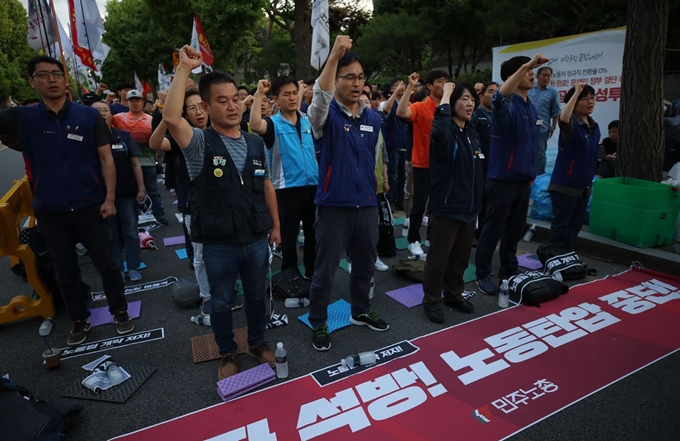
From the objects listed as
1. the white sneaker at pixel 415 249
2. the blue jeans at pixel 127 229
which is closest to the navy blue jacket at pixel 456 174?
the white sneaker at pixel 415 249

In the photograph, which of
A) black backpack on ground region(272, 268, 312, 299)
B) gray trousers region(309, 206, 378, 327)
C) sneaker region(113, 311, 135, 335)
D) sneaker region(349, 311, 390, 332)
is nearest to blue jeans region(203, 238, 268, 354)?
gray trousers region(309, 206, 378, 327)

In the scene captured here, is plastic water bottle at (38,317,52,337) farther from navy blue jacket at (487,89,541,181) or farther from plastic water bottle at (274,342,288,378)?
navy blue jacket at (487,89,541,181)

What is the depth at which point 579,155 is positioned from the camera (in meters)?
4.80

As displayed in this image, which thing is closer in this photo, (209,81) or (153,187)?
(209,81)

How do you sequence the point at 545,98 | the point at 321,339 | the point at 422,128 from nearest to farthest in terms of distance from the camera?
1. the point at 321,339
2. the point at 422,128
3. the point at 545,98

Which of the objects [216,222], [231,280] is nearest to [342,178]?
[216,222]

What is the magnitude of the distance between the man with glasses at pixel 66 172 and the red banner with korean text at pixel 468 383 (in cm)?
170

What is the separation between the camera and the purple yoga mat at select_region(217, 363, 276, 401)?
3.01m

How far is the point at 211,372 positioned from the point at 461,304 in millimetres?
2354

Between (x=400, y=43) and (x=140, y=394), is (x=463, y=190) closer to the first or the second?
(x=140, y=394)

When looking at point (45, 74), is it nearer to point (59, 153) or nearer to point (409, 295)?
point (59, 153)

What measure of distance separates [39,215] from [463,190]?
11.7 feet

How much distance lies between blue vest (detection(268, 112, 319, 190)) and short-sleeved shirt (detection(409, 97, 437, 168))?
1.57 metres

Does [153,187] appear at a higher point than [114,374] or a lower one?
higher
